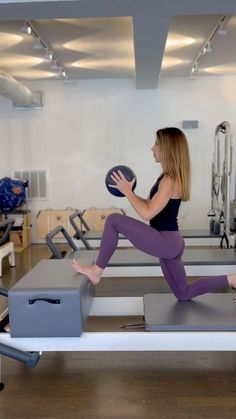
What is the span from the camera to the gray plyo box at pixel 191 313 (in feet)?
6.95

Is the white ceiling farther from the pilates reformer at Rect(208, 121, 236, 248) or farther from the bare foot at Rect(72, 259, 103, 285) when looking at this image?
the bare foot at Rect(72, 259, 103, 285)

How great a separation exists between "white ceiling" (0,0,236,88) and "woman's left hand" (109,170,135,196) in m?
1.27

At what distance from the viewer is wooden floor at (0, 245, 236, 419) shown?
6.59ft

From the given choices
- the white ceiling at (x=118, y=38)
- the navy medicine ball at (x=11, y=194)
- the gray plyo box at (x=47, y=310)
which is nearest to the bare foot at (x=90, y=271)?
the gray plyo box at (x=47, y=310)

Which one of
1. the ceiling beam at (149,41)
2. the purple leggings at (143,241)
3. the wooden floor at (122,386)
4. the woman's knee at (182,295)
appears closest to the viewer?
the wooden floor at (122,386)

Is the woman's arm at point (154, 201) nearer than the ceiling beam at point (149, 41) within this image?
Yes

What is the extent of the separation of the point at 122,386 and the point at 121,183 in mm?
1119

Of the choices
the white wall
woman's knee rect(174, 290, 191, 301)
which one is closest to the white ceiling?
the white wall

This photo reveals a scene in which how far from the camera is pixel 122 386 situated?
2.23 m

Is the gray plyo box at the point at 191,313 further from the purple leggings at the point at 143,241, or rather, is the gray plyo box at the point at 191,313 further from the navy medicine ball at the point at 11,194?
the navy medicine ball at the point at 11,194

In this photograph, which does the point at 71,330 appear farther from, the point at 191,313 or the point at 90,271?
the point at 191,313

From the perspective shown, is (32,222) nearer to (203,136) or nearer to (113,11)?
(203,136)

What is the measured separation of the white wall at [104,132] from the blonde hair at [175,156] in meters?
4.33

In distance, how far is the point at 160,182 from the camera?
7.76ft
